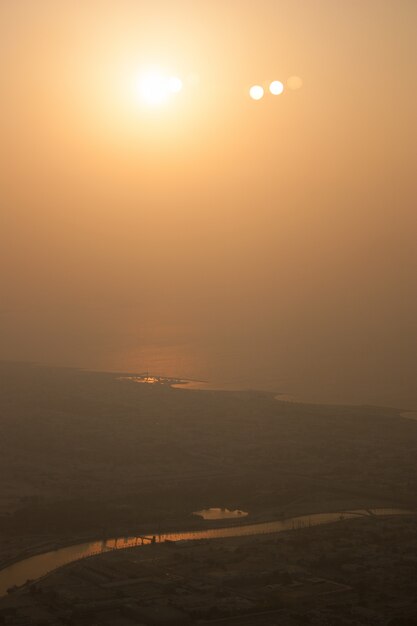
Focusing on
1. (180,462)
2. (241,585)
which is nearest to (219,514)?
(180,462)

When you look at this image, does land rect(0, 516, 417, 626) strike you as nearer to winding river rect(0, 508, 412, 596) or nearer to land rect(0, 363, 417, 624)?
land rect(0, 363, 417, 624)

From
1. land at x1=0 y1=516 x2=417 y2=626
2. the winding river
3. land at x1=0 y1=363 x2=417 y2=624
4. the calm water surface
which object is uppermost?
land at x1=0 y1=363 x2=417 y2=624

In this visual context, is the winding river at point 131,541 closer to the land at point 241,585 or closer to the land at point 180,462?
the land at point 180,462

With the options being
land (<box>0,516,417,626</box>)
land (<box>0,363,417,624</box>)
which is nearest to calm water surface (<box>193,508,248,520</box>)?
land (<box>0,363,417,624</box>)

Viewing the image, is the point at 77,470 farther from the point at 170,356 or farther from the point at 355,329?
the point at 355,329

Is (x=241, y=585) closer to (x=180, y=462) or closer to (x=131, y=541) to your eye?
(x=131, y=541)
